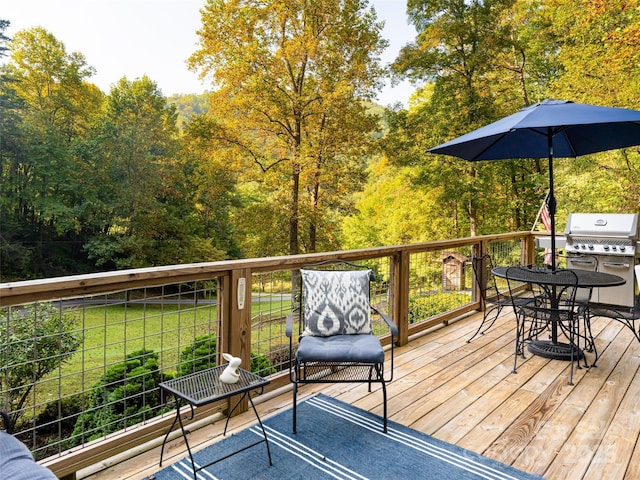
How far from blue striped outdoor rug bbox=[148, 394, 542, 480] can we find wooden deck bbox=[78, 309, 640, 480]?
0.11 metres

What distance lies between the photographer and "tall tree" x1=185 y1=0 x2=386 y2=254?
11.6m

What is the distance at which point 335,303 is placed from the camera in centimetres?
279

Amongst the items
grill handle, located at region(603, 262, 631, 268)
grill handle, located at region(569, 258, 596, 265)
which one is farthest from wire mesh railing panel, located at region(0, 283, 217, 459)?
grill handle, located at region(603, 262, 631, 268)

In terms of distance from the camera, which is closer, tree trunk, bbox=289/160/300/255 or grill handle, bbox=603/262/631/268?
grill handle, bbox=603/262/631/268

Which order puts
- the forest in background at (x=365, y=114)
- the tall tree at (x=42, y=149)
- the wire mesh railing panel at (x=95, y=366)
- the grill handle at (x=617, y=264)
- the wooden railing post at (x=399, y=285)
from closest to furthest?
the wire mesh railing panel at (x=95, y=366)
the wooden railing post at (x=399, y=285)
the grill handle at (x=617, y=264)
the forest in background at (x=365, y=114)
the tall tree at (x=42, y=149)

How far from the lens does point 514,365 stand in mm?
3365

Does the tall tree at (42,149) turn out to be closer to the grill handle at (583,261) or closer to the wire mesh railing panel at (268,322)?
the wire mesh railing panel at (268,322)

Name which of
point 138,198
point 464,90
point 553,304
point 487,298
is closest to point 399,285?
point 487,298

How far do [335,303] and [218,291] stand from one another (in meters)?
0.79

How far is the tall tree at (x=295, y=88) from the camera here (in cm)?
1155

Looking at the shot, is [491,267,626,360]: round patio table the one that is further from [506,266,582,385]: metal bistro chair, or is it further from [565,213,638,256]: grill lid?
[565,213,638,256]: grill lid

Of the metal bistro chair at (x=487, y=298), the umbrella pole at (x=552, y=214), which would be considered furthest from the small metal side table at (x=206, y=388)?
the umbrella pole at (x=552, y=214)

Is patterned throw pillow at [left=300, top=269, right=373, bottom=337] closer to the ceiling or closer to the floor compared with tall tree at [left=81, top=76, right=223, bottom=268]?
closer to the floor

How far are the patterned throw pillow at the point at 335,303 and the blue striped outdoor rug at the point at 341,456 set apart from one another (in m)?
0.57
